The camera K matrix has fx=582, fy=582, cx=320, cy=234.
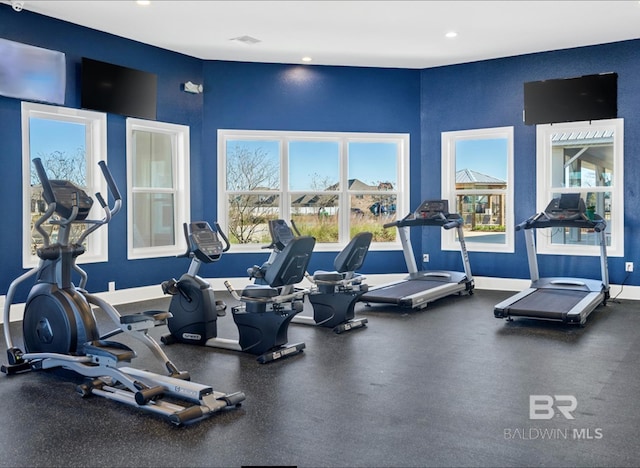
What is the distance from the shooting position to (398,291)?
7.23 m

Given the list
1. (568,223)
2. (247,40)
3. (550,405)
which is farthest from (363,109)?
(550,405)

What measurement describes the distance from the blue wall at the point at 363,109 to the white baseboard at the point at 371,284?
0.11m

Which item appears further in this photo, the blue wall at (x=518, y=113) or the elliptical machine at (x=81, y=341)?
the blue wall at (x=518, y=113)

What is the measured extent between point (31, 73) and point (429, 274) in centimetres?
554

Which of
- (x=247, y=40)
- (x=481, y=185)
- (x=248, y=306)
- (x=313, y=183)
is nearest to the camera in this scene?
(x=248, y=306)

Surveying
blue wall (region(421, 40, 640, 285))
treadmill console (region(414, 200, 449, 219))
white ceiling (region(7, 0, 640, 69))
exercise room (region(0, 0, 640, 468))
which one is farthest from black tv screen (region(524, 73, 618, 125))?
treadmill console (region(414, 200, 449, 219))

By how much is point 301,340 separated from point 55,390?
2.17 metres

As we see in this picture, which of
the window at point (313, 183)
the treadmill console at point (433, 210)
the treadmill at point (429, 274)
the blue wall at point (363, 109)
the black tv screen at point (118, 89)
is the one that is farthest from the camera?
the window at point (313, 183)

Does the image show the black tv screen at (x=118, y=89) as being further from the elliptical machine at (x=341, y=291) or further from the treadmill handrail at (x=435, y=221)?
the treadmill handrail at (x=435, y=221)

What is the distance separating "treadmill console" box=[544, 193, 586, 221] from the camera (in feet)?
22.8

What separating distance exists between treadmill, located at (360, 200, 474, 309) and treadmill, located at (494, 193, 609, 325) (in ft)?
3.03

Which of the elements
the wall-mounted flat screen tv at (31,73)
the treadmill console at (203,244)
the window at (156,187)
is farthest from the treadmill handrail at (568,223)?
the wall-mounted flat screen tv at (31,73)

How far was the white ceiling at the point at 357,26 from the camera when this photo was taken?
20.3ft

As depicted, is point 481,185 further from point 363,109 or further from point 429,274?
point 363,109
